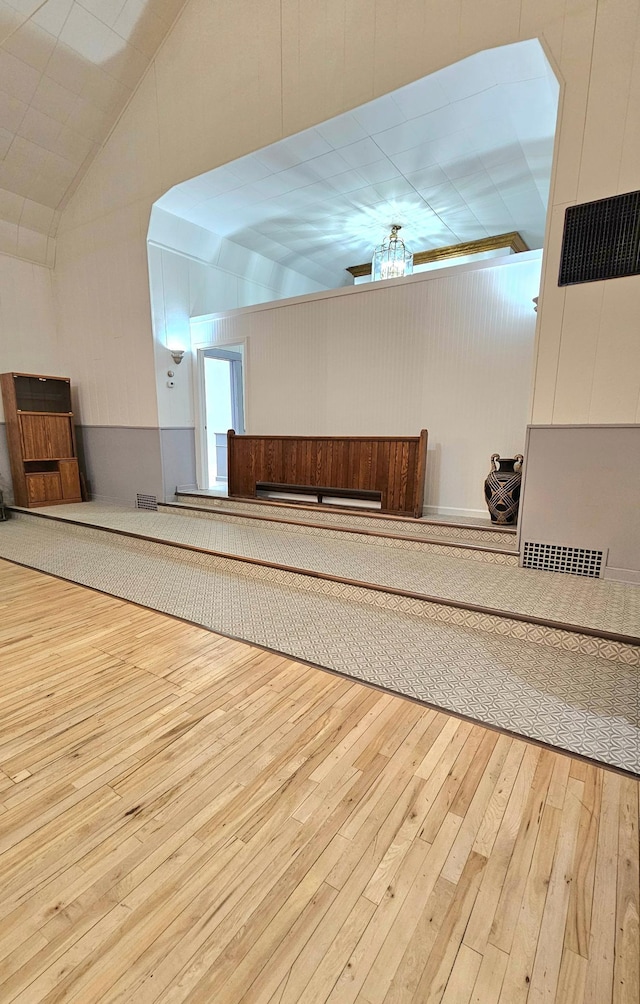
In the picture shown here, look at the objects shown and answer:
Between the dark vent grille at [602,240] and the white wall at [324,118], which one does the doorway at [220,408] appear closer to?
the white wall at [324,118]

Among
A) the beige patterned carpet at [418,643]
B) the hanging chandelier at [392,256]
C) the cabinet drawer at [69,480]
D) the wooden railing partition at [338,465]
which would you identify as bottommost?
the beige patterned carpet at [418,643]

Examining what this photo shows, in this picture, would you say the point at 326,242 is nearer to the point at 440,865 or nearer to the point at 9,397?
the point at 9,397

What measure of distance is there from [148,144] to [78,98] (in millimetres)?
832

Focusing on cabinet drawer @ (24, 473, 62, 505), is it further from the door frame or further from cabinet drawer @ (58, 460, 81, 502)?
the door frame

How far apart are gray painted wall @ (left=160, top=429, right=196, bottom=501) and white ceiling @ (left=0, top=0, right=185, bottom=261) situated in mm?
3492

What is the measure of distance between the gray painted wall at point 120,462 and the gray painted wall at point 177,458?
78 millimetres

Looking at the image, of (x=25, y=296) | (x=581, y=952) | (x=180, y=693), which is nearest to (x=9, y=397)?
(x=25, y=296)

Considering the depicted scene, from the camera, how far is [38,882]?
1240mm

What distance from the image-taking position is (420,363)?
465cm

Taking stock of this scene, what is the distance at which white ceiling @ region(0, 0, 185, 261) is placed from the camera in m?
4.28

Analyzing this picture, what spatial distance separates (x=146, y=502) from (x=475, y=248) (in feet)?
20.5

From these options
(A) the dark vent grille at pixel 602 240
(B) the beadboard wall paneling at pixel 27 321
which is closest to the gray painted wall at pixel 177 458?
(B) the beadboard wall paneling at pixel 27 321

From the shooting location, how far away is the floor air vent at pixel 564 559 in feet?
10.7

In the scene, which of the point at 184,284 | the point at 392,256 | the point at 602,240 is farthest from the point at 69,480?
the point at 602,240
